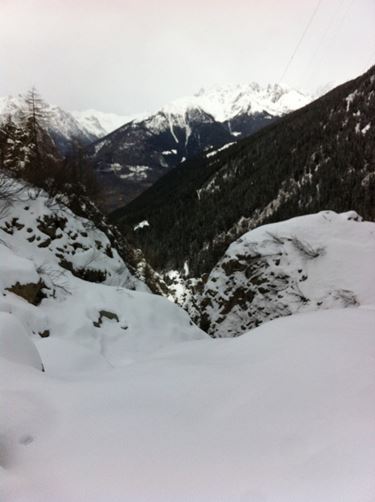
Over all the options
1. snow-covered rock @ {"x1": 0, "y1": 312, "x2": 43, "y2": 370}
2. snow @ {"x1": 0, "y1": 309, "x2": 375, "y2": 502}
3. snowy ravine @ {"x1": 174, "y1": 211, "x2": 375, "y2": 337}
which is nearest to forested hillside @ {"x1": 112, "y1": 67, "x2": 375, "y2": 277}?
snowy ravine @ {"x1": 174, "y1": 211, "x2": 375, "y2": 337}

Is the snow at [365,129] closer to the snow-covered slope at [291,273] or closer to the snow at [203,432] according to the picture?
the snow-covered slope at [291,273]

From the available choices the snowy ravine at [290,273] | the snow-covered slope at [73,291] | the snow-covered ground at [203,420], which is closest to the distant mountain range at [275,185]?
the snowy ravine at [290,273]

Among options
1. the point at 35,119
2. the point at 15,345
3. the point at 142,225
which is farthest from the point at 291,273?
the point at 142,225

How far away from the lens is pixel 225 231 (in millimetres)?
115062

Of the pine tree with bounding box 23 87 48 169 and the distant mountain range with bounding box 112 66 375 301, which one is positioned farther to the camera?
the distant mountain range with bounding box 112 66 375 301

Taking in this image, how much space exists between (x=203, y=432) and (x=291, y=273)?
12514 mm

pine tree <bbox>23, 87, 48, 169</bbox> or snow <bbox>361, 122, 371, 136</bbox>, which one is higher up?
snow <bbox>361, 122, 371, 136</bbox>

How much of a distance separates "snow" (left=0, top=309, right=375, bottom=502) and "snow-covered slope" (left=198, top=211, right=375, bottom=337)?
9.82 m

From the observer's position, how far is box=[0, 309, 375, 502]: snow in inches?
79.9

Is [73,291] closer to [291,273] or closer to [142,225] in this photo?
[291,273]

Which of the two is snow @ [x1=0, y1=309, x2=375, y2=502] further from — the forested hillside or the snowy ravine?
the forested hillside

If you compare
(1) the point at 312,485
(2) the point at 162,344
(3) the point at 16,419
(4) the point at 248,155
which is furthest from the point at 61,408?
(4) the point at 248,155

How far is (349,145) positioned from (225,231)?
4437 cm

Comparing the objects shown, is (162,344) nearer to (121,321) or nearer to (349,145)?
(121,321)
